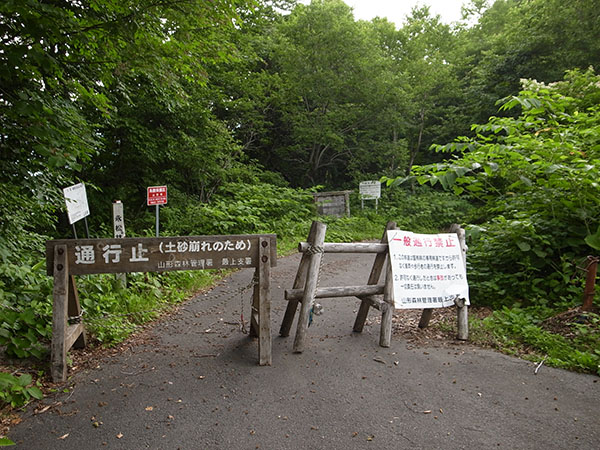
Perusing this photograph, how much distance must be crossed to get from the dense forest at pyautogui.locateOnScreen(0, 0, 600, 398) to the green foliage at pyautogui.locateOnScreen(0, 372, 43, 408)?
67cm

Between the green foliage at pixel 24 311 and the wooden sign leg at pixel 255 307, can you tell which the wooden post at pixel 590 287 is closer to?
the wooden sign leg at pixel 255 307

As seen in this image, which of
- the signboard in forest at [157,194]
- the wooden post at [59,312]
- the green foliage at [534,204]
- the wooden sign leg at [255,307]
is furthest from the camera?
the signboard in forest at [157,194]

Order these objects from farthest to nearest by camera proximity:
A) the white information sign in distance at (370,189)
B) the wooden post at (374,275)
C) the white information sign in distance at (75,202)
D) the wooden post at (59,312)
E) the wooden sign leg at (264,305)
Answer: the white information sign in distance at (370,189)
the white information sign in distance at (75,202)
the wooden post at (374,275)
the wooden sign leg at (264,305)
the wooden post at (59,312)

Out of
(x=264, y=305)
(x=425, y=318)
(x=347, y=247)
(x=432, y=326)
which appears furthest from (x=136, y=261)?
(x=432, y=326)

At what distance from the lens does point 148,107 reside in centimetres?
1058

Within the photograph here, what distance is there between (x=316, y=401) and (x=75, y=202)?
4.54 meters

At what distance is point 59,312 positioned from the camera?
323 cm

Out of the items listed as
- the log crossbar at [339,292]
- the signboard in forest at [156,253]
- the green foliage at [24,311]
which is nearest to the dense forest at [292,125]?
the green foliage at [24,311]

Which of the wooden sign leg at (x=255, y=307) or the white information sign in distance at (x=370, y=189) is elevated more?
the white information sign in distance at (x=370, y=189)

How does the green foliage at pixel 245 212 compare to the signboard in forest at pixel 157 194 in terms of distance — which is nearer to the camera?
the signboard in forest at pixel 157 194

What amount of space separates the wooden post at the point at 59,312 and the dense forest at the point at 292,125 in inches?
21.2

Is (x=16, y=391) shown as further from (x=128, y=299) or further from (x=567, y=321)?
(x=567, y=321)

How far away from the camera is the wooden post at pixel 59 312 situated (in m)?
3.21

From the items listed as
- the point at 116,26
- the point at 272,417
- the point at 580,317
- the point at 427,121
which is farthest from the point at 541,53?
the point at 272,417
